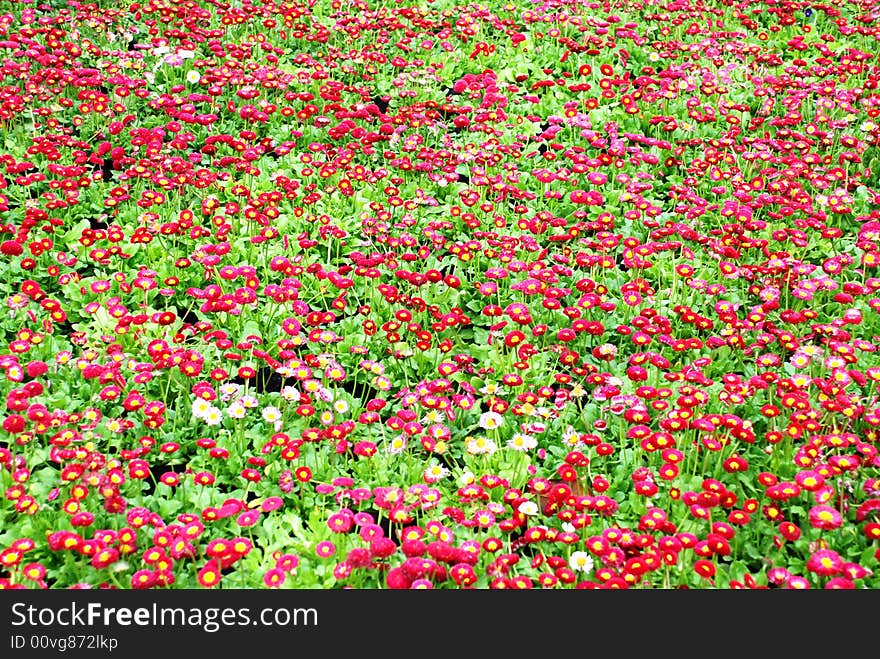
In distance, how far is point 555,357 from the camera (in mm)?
4543

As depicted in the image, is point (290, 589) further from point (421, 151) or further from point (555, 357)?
point (421, 151)

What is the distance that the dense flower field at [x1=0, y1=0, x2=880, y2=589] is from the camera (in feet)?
11.5

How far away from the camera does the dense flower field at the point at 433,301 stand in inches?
138

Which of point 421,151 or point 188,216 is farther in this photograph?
point 421,151

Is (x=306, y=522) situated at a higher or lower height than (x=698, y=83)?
lower

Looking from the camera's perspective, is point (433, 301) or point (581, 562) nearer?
point (581, 562)

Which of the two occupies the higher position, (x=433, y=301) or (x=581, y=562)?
(x=433, y=301)

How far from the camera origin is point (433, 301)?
4875mm

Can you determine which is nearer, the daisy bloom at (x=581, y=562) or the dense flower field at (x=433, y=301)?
the daisy bloom at (x=581, y=562)

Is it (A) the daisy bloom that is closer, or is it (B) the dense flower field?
(A) the daisy bloom

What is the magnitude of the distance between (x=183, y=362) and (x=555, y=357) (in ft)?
5.73

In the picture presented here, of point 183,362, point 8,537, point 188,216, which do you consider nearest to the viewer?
point 8,537

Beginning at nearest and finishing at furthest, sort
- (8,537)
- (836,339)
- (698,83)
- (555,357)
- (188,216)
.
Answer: (8,537) < (836,339) < (555,357) < (188,216) < (698,83)

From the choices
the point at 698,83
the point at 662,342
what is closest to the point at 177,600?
the point at 662,342
